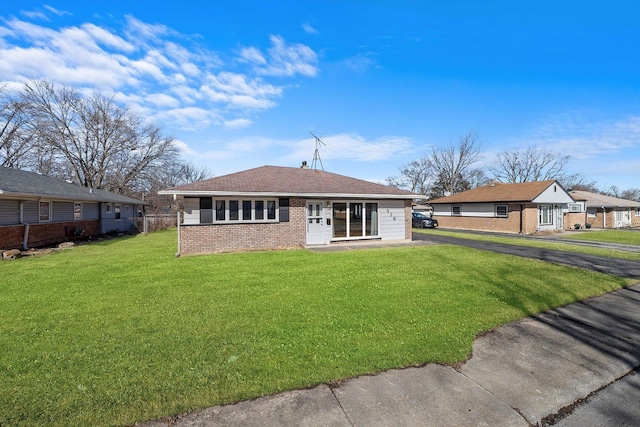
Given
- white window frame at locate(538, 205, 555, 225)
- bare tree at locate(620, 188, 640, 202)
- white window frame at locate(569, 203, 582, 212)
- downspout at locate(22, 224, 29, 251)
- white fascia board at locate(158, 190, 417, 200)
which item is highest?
bare tree at locate(620, 188, 640, 202)

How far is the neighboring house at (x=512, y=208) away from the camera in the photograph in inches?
893

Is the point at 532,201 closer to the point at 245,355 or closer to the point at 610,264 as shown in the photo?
the point at 610,264

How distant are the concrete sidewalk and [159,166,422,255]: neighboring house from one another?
31.7 ft

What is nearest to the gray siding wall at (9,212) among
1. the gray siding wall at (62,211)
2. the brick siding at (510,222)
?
the gray siding wall at (62,211)

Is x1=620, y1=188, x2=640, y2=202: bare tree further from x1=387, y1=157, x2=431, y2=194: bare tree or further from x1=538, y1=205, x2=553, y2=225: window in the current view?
x1=538, y1=205, x2=553, y2=225: window

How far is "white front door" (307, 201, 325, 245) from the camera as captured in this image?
13609 mm

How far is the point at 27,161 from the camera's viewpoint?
29.2 meters

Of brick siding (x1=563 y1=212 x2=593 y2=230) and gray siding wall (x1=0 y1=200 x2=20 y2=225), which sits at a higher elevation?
gray siding wall (x1=0 y1=200 x2=20 y2=225)

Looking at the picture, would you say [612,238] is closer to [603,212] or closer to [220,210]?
[603,212]

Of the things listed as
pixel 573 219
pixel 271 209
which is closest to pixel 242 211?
pixel 271 209

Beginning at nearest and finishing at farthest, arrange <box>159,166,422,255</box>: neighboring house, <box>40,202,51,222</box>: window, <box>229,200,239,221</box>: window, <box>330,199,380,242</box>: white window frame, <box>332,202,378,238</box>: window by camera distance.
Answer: <box>159,166,422,255</box>: neighboring house
<box>229,200,239,221</box>: window
<box>330,199,380,242</box>: white window frame
<box>332,202,378,238</box>: window
<box>40,202,51,222</box>: window

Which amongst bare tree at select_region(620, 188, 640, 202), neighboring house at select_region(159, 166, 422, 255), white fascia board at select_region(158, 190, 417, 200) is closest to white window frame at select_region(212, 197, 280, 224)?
neighboring house at select_region(159, 166, 422, 255)

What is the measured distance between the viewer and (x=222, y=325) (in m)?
4.55

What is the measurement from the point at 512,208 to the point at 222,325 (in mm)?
25233
